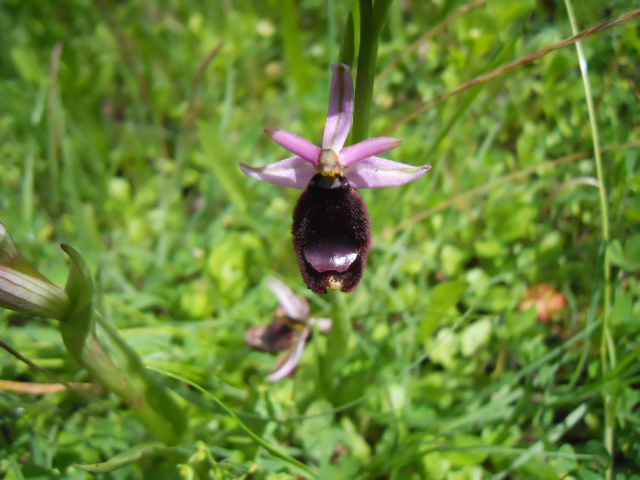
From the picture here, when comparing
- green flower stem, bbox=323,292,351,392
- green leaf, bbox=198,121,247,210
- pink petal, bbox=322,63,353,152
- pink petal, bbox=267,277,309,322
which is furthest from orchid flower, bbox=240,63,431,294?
green leaf, bbox=198,121,247,210

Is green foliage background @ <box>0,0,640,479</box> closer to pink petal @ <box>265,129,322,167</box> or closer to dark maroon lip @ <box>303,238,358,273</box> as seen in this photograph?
dark maroon lip @ <box>303,238,358,273</box>

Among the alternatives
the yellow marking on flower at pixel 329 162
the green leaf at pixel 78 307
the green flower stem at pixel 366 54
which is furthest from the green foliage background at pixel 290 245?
the green flower stem at pixel 366 54

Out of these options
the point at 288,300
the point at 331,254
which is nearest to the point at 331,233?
the point at 331,254

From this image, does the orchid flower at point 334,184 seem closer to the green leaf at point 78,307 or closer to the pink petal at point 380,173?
the pink petal at point 380,173

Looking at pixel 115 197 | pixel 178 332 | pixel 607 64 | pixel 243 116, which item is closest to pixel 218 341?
pixel 178 332

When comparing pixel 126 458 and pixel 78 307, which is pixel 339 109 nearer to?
pixel 78 307

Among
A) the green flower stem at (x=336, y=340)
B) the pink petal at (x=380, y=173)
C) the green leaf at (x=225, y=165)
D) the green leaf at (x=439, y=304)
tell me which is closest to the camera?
the pink petal at (x=380, y=173)

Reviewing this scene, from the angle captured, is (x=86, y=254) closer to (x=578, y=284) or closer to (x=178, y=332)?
(x=178, y=332)
